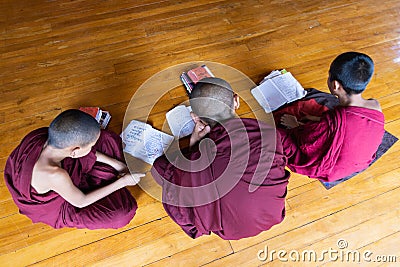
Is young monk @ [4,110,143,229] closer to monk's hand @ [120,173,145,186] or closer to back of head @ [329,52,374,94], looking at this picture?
monk's hand @ [120,173,145,186]

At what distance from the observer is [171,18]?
2654 millimetres

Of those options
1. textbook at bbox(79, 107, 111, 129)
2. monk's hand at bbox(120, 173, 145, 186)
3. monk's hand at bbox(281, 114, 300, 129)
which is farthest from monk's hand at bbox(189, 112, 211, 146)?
textbook at bbox(79, 107, 111, 129)

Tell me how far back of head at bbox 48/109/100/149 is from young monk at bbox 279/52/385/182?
3.40 ft

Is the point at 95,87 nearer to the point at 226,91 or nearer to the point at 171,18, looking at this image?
the point at 171,18

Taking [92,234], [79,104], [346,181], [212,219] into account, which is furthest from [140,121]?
[346,181]

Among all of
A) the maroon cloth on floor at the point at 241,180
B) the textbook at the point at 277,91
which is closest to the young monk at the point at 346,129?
the maroon cloth on floor at the point at 241,180

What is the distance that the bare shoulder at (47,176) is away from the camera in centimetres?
123

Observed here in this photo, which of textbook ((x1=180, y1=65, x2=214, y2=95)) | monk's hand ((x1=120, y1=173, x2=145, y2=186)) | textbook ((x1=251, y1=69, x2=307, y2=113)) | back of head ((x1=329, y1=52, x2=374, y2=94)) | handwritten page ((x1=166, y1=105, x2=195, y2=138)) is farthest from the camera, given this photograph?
textbook ((x1=180, y1=65, x2=214, y2=95))

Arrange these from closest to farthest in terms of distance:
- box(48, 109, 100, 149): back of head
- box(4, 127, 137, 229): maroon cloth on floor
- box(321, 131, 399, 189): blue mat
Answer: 1. box(48, 109, 100, 149): back of head
2. box(4, 127, 137, 229): maroon cloth on floor
3. box(321, 131, 399, 189): blue mat

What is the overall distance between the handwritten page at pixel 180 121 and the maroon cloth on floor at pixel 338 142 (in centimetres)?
65

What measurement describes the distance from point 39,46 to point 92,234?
1638mm

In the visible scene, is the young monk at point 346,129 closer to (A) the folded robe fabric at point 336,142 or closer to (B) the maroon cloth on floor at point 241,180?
(A) the folded robe fabric at point 336,142

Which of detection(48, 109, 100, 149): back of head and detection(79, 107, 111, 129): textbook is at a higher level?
detection(48, 109, 100, 149): back of head

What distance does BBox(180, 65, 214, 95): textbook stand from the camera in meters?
2.16
